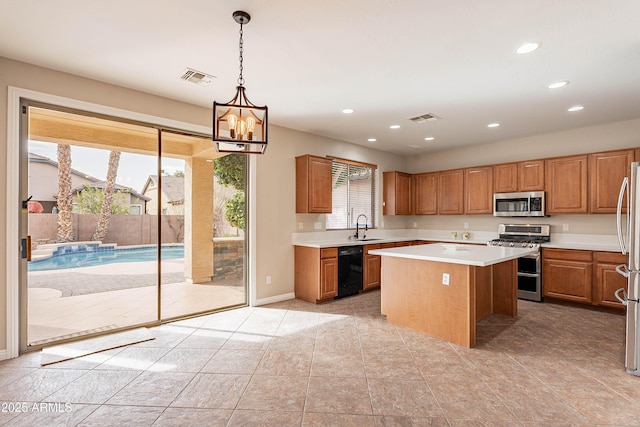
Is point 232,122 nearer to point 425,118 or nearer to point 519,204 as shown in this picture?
point 425,118

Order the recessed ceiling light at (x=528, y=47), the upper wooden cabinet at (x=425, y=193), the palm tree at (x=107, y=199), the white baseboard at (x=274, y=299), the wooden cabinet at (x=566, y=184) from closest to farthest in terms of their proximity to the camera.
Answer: the recessed ceiling light at (x=528, y=47), the palm tree at (x=107, y=199), the white baseboard at (x=274, y=299), the wooden cabinet at (x=566, y=184), the upper wooden cabinet at (x=425, y=193)

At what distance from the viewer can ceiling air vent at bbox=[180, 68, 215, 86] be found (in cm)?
310

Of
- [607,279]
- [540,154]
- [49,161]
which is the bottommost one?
[607,279]

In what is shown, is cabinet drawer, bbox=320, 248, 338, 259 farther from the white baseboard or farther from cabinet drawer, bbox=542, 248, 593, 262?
cabinet drawer, bbox=542, 248, 593, 262

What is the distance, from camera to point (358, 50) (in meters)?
2.67

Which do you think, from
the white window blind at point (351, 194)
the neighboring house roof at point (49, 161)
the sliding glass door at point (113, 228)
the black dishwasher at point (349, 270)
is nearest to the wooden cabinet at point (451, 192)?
the white window blind at point (351, 194)

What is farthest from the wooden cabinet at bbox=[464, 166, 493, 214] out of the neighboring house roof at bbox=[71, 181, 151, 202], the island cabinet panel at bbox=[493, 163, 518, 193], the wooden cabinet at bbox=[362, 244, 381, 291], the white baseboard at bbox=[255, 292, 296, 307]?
the neighboring house roof at bbox=[71, 181, 151, 202]

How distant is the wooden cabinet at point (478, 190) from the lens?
5703mm

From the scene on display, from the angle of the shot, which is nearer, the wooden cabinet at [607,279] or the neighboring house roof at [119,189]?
the neighboring house roof at [119,189]

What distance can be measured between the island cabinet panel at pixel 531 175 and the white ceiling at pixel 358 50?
3.62 ft

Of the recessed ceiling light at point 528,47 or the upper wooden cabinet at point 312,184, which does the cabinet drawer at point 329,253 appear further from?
the recessed ceiling light at point 528,47

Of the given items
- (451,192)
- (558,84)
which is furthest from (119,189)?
(451,192)

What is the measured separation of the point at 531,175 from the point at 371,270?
3.13 metres

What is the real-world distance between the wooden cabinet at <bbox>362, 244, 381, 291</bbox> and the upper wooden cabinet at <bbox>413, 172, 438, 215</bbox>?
1804 millimetres
